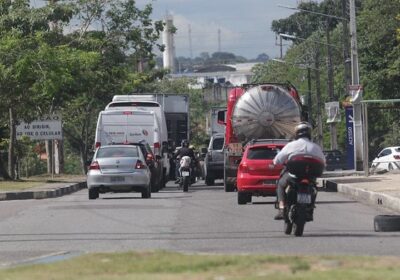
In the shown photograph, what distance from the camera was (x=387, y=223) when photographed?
17.0 meters

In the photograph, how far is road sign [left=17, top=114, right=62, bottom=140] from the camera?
41.9 metres

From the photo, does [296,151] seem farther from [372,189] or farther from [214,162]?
[214,162]

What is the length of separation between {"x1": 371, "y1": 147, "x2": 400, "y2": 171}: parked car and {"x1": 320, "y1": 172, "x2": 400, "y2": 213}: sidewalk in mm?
10709

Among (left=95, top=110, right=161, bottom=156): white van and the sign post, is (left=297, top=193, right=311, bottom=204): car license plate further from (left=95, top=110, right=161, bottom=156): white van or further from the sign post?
the sign post

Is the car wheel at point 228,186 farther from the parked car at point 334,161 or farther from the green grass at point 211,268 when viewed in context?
the parked car at point 334,161

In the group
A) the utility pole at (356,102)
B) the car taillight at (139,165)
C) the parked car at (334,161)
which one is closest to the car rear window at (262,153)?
the car taillight at (139,165)

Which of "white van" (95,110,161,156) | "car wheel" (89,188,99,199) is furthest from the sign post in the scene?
"car wheel" (89,188,99,199)

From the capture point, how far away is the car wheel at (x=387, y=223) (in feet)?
55.4

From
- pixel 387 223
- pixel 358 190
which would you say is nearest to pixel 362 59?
pixel 358 190

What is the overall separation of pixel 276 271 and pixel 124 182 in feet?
58.6

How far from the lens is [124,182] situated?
28.5 m

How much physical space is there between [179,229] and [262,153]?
7.25m

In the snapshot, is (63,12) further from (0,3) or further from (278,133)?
(278,133)

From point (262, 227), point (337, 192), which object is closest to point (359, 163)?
point (337, 192)
